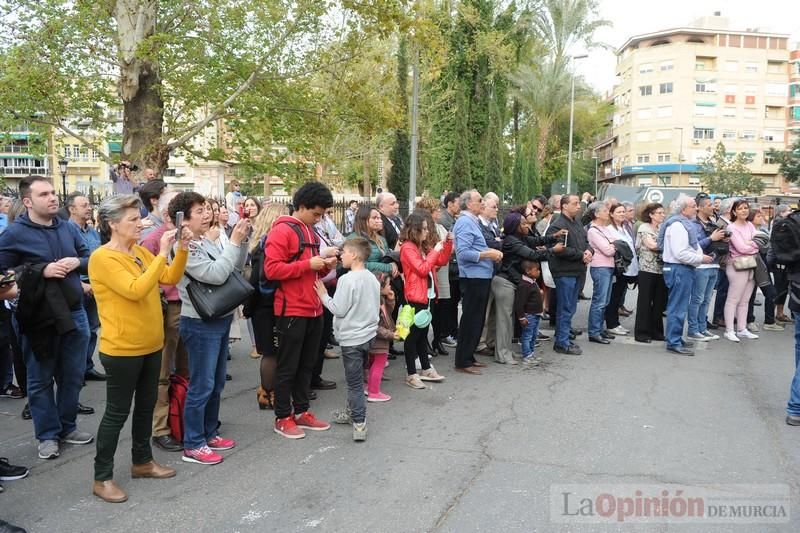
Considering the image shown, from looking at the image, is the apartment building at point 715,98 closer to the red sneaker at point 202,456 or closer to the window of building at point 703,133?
the window of building at point 703,133

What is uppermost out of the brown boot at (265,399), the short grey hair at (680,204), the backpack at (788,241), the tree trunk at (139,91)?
the tree trunk at (139,91)

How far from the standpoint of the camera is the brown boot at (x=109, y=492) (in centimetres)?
388

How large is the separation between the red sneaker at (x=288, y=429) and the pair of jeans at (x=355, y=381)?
1.46 feet

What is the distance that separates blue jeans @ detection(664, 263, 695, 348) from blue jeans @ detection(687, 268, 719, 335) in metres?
0.42

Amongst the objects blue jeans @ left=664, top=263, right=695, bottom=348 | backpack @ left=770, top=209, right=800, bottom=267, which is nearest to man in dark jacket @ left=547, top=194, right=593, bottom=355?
blue jeans @ left=664, top=263, right=695, bottom=348

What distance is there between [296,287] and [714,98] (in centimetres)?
8080

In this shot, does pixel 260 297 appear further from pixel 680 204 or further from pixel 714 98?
pixel 714 98

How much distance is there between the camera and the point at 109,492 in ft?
12.8

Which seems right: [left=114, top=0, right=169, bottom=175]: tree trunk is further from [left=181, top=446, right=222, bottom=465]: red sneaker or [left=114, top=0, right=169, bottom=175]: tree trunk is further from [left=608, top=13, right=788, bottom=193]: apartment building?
[left=608, top=13, right=788, bottom=193]: apartment building

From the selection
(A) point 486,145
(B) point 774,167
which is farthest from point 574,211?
(B) point 774,167

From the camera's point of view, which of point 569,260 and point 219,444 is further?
point 569,260

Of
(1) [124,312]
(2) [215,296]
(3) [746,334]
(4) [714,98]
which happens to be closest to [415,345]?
(2) [215,296]

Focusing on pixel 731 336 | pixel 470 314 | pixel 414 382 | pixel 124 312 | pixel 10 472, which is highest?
pixel 124 312

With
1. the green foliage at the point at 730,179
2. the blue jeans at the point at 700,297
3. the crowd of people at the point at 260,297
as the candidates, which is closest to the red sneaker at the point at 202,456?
the crowd of people at the point at 260,297
